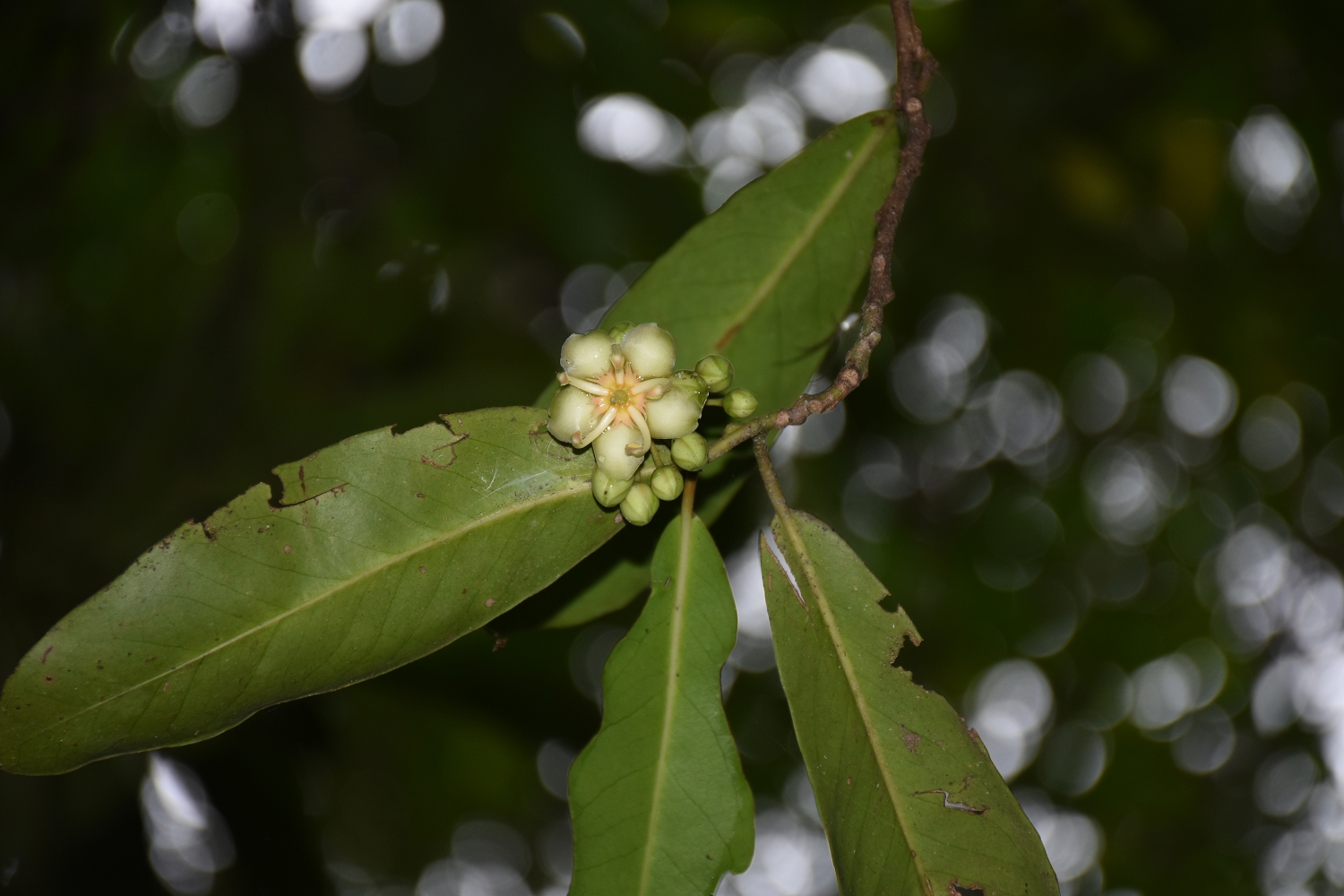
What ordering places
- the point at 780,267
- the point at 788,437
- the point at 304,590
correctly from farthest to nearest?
1. the point at 788,437
2. the point at 780,267
3. the point at 304,590

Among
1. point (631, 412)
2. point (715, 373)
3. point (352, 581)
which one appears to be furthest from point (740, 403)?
point (352, 581)

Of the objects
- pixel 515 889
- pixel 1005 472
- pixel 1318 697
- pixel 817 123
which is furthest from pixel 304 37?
pixel 1318 697

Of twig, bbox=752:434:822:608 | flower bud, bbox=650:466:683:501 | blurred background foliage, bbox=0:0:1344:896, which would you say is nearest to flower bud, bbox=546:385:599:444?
flower bud, bbox=650:466:683:501

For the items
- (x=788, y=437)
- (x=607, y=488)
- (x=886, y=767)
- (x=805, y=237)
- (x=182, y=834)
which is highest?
(x=805, y=237)

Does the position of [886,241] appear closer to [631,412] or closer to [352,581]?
A: [631,412]

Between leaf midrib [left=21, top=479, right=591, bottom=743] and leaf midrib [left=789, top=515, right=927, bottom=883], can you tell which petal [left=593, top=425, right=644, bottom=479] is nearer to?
leaf midrib [left=21, top=479, right=591, bottom=743]

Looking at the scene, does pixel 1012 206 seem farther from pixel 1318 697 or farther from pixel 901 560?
pixel 1318 697
